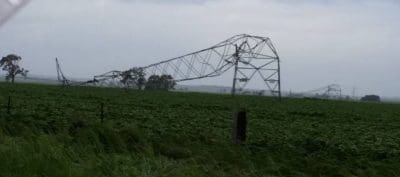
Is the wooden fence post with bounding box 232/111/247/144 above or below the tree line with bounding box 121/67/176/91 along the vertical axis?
below

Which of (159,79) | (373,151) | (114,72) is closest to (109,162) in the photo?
(373,151)

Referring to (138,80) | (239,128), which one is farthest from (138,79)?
(239,128)

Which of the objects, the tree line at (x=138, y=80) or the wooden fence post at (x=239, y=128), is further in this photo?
the tree line at (x=138, y=80)

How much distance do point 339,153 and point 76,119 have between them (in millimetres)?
5309

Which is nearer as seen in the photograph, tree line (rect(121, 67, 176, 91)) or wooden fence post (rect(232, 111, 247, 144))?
wooden fence post (rect(232, 111, 247, 144))

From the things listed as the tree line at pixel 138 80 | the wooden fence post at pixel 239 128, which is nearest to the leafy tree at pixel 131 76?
the tree line at pixel 138 80

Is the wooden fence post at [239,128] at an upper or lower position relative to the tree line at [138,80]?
lower

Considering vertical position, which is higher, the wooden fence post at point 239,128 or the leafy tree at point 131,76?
the leafy tree at point 131,76

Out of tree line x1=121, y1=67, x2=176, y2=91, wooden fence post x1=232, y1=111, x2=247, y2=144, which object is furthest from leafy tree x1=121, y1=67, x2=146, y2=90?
wooden fence post x1=232, y1=111, x2=247, y2=144

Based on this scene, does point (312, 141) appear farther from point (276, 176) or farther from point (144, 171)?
point (144, 171)

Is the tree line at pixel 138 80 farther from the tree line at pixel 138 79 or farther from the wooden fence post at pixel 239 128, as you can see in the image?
the wooden fence post at pixel 239 128

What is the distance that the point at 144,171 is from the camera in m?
6.80

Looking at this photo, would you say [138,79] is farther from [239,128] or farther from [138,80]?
[239,128]

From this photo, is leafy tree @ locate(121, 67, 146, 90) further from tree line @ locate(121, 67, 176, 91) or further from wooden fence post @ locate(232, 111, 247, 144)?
wooden fence post @ locate(232, 111, 247, 144)
